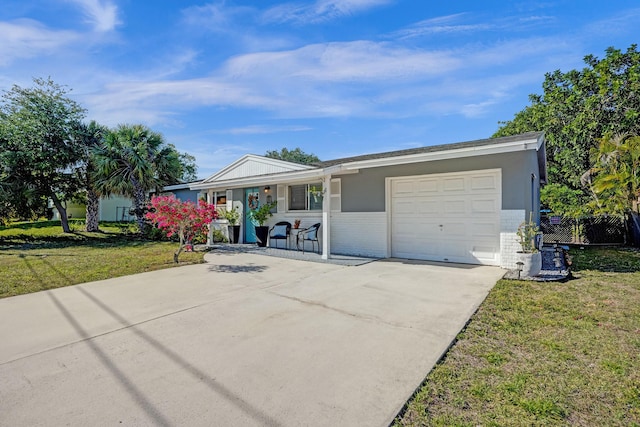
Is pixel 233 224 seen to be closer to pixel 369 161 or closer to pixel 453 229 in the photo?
pixel 369 161

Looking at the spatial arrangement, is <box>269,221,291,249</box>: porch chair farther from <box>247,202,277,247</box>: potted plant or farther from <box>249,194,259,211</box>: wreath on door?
<box>249,194,259,211</box>: wreath on door

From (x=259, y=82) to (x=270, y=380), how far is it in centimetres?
1071

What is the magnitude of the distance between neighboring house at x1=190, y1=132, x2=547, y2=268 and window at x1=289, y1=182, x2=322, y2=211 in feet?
0.11

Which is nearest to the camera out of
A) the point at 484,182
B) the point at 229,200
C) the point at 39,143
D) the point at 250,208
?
the point at 484,182

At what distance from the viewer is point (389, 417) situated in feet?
7.06

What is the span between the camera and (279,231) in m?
10.6

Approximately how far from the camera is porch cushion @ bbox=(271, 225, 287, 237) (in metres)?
10.5

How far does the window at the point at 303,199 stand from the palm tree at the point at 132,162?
7.88 meters

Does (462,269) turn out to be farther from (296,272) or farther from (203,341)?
(203,341)

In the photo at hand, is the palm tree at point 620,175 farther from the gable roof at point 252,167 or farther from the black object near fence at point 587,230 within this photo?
the gable roof at point 252,167

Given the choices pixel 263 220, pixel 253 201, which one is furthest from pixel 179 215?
pixel 253 201

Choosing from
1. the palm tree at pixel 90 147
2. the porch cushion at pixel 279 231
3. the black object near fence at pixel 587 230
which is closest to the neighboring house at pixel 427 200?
the porch cushion at pixel 279 231

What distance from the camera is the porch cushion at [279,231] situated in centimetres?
1046

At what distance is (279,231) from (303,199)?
1389 mm
